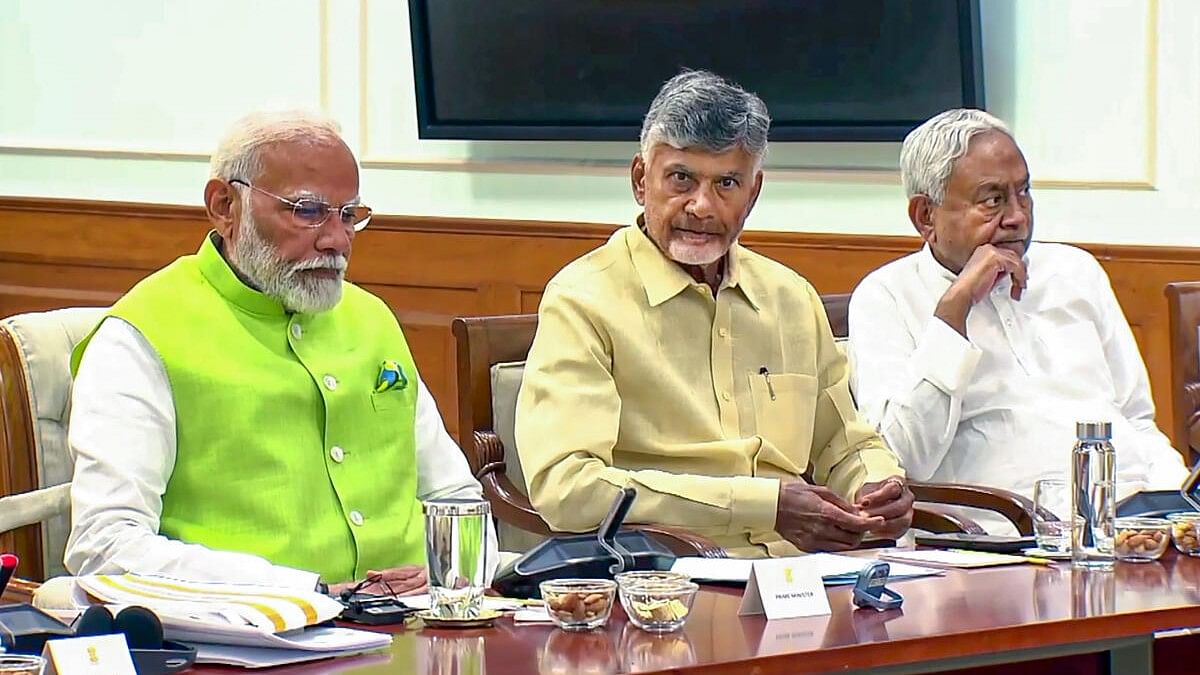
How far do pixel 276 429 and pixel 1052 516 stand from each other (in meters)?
1.08

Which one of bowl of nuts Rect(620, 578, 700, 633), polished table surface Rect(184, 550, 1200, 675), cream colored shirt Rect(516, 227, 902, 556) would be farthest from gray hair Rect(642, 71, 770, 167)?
bowl of nuts Rect(620, 578, 700, 633)

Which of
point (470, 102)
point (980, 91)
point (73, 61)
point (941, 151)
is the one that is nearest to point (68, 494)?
point (941, 151)

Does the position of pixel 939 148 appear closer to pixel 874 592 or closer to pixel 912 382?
pixel 912 382

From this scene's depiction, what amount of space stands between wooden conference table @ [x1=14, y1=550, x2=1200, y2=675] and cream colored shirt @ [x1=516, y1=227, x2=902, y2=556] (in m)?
0.66

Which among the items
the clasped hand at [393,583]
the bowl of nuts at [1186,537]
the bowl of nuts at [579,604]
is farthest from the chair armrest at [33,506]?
the bowl of nuts at [1186,537]

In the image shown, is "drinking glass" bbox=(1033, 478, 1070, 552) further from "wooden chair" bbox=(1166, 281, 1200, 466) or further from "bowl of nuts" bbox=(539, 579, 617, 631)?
"wooden chair" bbox=(1166, 281, 1200, 466)

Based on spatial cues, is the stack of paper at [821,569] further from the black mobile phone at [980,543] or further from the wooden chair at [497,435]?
the wooden chair at [497,435]

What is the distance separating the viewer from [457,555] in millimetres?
2072

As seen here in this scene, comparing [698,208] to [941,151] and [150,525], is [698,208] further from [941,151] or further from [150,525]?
[150,525]

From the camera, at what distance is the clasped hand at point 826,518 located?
116 inches

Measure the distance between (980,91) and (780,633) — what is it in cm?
321

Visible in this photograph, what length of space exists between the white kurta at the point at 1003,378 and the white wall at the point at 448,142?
1.17 meters

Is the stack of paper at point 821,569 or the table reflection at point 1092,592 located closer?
the table reflection at point 1092,592

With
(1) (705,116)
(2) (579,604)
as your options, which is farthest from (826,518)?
(2) (579,604)
